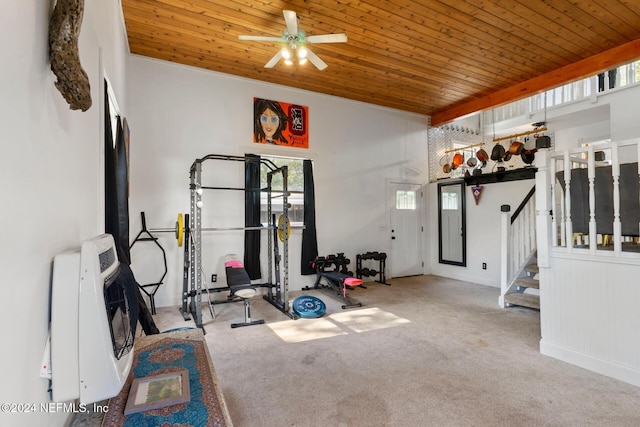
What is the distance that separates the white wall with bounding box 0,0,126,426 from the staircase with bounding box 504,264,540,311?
16.5ft

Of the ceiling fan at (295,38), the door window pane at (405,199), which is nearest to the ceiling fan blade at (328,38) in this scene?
the ceiling fan at (295,38)

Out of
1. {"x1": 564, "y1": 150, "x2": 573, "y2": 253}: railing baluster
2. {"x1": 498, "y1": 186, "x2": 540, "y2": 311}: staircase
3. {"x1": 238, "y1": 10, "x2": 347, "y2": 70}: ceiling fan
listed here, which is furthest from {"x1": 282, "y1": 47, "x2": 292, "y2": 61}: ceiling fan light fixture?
{"x1": 498, "y1": 186, "x2": 540, "y2": 311}: staircase

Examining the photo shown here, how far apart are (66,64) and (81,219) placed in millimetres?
786

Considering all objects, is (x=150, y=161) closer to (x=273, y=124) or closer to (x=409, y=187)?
(x=273, y=124)

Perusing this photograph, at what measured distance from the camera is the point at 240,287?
4020 millimetres

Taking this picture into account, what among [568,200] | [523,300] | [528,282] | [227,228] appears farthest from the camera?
[528,282]

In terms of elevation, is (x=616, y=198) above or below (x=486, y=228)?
above

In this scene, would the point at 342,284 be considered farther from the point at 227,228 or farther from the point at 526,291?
the point at 526,291

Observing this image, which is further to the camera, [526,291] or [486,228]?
[486,228]

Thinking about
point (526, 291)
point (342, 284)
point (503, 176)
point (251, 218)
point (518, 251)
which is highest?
point (503, 176)

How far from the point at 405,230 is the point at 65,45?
21.8 ft

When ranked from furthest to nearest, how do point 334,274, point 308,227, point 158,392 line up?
point 308,227
point 334,274
point 158,392

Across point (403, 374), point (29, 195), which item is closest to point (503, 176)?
point (403, 374)

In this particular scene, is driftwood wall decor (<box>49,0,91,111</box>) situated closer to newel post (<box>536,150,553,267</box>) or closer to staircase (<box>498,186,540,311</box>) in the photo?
newel post (<box>536,150,553,267</box>)
